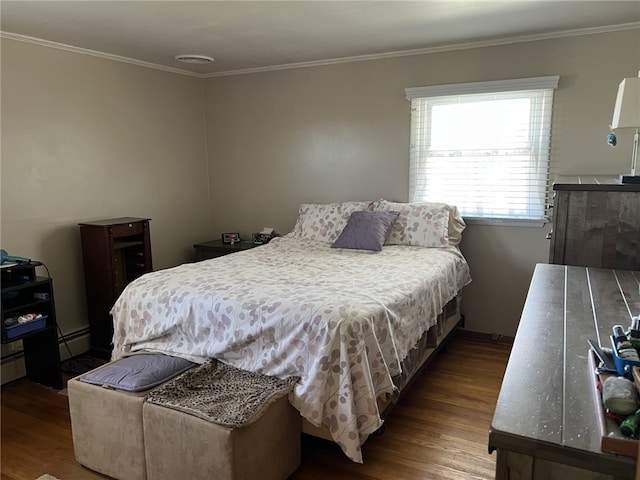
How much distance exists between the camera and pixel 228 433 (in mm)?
1778

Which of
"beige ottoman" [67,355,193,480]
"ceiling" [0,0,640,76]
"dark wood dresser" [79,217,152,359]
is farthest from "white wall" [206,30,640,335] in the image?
"beige ottoman" [67,355,193,480]

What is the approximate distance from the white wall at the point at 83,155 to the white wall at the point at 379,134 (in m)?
0.48

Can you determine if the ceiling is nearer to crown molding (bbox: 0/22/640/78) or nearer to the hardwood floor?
crown molding (bbox: 0/22/640/78)

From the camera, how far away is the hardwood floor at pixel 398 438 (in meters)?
2.20

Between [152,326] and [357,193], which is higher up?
[357,193]

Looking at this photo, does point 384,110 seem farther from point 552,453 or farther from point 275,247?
point 552,453

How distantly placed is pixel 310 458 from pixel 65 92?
3118mm

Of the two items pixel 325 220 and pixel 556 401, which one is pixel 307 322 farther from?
pixel 325 220

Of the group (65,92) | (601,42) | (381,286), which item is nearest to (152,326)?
(381,286)

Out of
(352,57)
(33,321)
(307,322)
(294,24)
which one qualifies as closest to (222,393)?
(307,322)

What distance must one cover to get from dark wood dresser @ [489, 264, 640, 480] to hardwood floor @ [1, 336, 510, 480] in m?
1.01

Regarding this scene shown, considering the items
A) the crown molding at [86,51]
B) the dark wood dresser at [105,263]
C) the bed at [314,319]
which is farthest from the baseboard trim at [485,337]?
the crown molding at [86,51]

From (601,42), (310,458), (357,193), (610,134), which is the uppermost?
(601,42)

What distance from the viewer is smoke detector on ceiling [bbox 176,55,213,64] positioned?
12.8 feet
